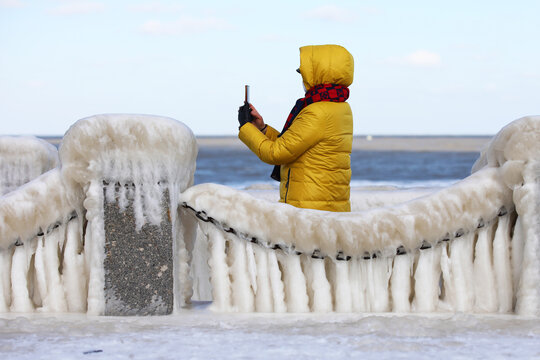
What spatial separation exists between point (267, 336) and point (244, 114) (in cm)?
151

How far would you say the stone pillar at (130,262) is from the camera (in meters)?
4.57

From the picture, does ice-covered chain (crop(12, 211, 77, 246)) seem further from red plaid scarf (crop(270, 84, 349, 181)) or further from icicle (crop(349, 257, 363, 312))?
icicle (crop(349, 257, 363, 312))

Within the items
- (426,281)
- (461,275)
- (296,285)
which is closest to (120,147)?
(296,285)

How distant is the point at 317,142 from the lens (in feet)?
16.0

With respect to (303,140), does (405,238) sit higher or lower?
lower

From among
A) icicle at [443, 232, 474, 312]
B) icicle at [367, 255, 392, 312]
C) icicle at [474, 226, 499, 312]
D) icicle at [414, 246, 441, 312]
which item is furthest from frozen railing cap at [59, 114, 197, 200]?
icicle at [474, 226, 499, 312]

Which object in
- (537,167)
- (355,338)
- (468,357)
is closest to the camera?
(468,357)

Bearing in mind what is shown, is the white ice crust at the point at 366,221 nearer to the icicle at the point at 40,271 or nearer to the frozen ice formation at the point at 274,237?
the frozen ice formation at the point at 274,237

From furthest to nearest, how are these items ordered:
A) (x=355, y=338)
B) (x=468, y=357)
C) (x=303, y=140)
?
(x=303, y=140)
(x=355, y=338)
(x=468, y=357)

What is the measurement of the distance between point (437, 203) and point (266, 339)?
1.31m

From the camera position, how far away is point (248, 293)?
15.5 feet

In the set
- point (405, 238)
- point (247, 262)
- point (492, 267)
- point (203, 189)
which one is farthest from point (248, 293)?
point (492, 267)

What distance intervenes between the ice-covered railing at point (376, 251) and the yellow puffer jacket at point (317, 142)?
11.2 inches

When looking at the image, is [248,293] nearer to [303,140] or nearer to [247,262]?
[247,262]
